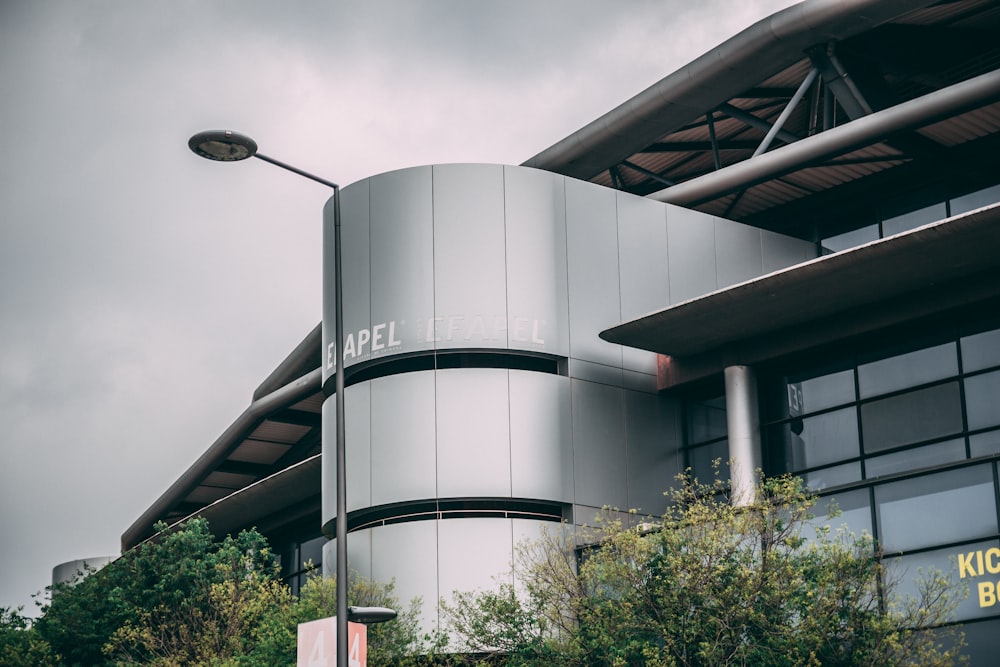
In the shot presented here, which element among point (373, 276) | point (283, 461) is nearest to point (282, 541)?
point (283, 461)

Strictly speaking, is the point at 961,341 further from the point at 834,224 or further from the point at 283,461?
the point at 283,461

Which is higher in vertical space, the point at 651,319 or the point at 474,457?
the point at 651,319

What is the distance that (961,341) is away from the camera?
96.8 ft

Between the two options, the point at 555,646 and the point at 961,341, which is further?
the point at 961,341

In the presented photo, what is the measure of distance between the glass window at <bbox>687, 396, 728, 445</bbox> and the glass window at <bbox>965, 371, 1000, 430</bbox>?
20.6 feet

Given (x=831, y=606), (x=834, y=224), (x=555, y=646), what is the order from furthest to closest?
(x=834, y=224), (x=555, y=646), (x=831, y=606)

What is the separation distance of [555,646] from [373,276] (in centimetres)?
1192

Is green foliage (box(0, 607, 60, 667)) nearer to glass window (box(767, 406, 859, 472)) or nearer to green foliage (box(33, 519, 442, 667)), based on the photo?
green foliage (box(33, 519, 442, 667))

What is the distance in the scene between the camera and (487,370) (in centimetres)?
3131

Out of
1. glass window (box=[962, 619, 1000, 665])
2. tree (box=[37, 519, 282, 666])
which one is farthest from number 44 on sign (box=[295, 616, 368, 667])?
tree (box=[37, 519, 282, 666])

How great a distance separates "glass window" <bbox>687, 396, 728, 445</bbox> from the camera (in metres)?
33.6

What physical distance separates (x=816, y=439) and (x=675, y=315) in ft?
15.4

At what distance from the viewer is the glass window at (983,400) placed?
28797mm

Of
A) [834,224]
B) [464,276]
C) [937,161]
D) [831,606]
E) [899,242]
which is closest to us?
[831,606]
